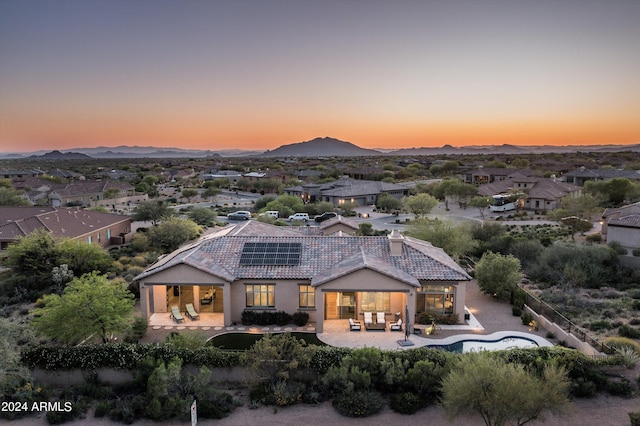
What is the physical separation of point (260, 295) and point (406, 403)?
10932 mm

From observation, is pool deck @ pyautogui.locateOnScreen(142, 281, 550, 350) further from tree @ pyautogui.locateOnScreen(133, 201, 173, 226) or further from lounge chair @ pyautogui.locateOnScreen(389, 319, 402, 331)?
tree @ pyautogui.locateOnScreen(133, 201, 173, 226)

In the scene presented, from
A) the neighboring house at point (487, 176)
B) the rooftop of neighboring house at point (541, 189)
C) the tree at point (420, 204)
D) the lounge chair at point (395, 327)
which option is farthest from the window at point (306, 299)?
the neighboring house at point (487, 176)

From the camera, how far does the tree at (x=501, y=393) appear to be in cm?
1413

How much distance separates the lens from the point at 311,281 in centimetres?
2552

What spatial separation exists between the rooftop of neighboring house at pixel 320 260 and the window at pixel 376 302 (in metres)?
1.68

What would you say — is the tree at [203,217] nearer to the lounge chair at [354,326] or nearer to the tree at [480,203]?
the lounge chair at [354,326]

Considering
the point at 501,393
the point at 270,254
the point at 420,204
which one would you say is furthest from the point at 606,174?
the point at 501,393

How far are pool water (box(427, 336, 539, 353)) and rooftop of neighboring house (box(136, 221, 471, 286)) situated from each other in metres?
3.53

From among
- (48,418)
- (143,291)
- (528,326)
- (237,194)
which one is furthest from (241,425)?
(237,194)

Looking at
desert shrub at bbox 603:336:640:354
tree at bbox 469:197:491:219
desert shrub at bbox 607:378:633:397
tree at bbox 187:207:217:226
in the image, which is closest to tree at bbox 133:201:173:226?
tree at bbox 187:207:217:226

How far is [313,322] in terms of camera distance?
25.6 metres

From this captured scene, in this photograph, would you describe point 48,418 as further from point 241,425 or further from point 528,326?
point 528,326

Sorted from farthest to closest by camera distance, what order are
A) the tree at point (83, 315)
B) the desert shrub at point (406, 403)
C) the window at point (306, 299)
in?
1. the window at point (306, 299)
2. the tree at point (83, 315)
3. the desert shrub at point (406, 403)

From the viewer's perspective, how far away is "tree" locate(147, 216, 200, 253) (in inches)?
1709
